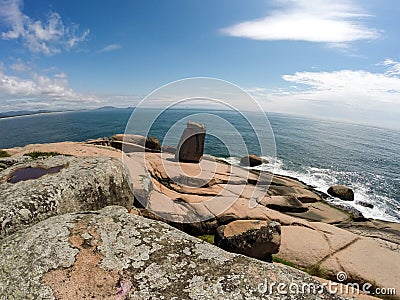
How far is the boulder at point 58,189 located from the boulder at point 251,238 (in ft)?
14.9

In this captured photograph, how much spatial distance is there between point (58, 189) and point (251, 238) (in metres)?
7.80

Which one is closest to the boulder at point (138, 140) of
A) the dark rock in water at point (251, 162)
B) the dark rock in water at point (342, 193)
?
the dark rock in water at point (251, 162)

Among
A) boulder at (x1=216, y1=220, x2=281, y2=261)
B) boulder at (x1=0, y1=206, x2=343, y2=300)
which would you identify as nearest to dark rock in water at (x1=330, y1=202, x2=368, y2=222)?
boulder at (x1=216, y1=220, x2=281, y2=261)

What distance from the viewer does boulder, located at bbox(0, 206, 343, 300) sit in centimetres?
378

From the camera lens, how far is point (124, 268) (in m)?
4.18

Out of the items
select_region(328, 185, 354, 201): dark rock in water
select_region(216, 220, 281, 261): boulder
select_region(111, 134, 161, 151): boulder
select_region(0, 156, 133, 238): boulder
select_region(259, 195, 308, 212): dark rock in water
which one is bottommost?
select_region(328, 185, 354, 201): dark rock in water

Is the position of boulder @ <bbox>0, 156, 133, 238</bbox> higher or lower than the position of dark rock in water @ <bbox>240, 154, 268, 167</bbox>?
higher

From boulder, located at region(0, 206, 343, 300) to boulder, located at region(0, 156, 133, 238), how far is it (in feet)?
4.01

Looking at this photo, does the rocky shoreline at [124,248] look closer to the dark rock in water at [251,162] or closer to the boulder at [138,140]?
the boulder at [138,140]

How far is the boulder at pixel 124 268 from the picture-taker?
3.78 meters

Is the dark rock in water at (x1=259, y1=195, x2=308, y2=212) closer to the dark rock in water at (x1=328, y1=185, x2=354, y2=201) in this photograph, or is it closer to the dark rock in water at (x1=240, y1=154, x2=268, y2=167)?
the dark rock in water at (x1=328, y1=185, x2=354, y2=201)

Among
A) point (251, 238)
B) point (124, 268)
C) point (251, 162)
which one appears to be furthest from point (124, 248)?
point (251, 162)

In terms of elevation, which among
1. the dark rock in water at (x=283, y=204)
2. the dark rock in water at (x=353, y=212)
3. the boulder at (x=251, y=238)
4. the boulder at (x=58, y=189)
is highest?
the boulder at (x=58, y=189)

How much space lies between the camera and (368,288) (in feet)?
38.1
